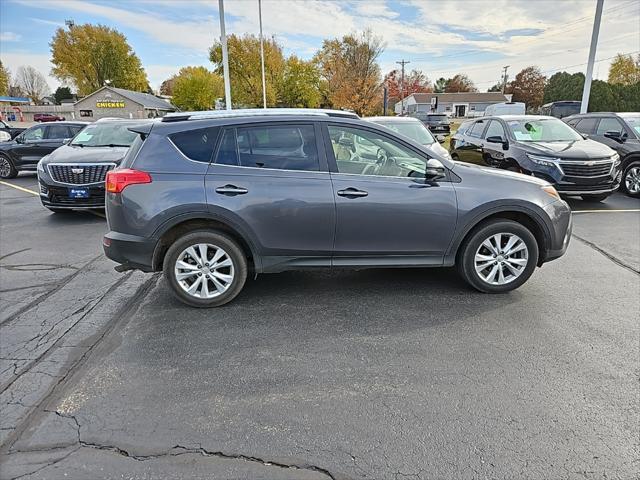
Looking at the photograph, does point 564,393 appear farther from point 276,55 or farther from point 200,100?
point 200,100

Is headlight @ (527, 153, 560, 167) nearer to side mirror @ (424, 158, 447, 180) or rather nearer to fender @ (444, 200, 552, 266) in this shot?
fender @ (444, 200, 552, 266)

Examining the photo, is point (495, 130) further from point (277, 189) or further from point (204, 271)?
point (204, 271)

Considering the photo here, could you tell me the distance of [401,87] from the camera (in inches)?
2805

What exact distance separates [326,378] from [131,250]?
223cm

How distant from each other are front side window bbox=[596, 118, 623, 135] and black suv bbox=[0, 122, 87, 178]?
47.9ft

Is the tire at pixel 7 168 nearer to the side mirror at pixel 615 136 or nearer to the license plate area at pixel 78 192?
the license plate area at pixel 78 192

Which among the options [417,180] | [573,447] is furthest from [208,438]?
[417,180]

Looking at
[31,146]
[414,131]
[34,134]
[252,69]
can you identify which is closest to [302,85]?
[252,69]

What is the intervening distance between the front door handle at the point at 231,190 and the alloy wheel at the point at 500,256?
2.39m

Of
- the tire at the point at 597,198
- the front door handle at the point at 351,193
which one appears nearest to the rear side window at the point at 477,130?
the tire at the point at 597,198

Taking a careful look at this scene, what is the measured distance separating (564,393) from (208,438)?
229 cm

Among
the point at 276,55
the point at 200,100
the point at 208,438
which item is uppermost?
the point at 276,55

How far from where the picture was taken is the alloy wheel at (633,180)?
9301 millimetres

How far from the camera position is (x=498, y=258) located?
4.19m
